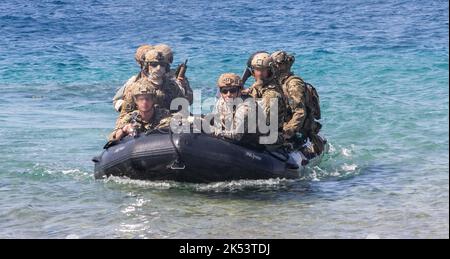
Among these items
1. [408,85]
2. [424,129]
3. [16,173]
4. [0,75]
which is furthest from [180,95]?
[0,75]

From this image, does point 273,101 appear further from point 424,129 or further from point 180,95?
point 424,129

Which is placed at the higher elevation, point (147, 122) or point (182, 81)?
point (182, 81)

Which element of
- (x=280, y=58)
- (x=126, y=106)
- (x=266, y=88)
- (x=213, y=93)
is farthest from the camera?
(x=213, y=93)

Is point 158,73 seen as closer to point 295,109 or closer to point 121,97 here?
point 121,97

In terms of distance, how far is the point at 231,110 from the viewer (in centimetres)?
1101

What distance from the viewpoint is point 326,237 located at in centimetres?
920

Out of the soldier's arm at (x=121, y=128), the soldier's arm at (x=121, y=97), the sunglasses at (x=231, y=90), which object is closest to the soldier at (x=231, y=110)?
the sunglasses at (x=231, y=90)

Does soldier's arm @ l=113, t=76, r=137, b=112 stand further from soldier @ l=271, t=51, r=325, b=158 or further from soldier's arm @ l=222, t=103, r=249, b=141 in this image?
soldier's arm @ l=222, t=103, r=249, b=141

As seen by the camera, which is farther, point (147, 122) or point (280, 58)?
point (280, 58)

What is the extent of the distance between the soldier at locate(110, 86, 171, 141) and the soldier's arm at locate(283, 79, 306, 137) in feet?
5.47

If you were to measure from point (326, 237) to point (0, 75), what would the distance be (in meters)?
16.8

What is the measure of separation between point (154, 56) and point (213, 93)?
27.1ft

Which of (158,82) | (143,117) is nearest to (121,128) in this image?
(143,117)

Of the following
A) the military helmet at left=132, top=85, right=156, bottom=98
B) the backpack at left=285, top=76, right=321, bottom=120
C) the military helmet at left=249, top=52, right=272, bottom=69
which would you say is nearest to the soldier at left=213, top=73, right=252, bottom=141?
the military helmet at left=249, top=52, right=272, bottom=69
